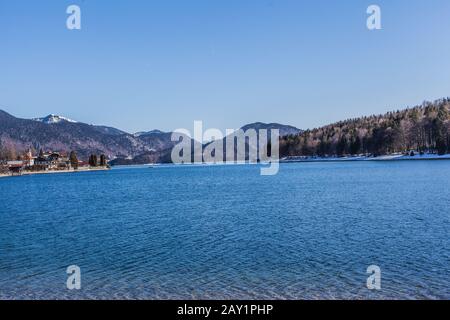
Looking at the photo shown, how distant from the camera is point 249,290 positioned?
18594 mm

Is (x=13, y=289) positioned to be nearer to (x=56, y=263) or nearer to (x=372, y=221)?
(x=56, y=263)

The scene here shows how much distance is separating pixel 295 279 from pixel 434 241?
1131 centimetres

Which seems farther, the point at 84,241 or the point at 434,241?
the point at 84,241

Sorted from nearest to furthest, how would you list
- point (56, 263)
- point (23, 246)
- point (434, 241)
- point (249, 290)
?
point (249, 290) < point (56, 263) < point (434, 241) < point (23, 246)

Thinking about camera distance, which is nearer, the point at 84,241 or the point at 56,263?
the point at 56,263

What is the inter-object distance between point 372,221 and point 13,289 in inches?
1029
